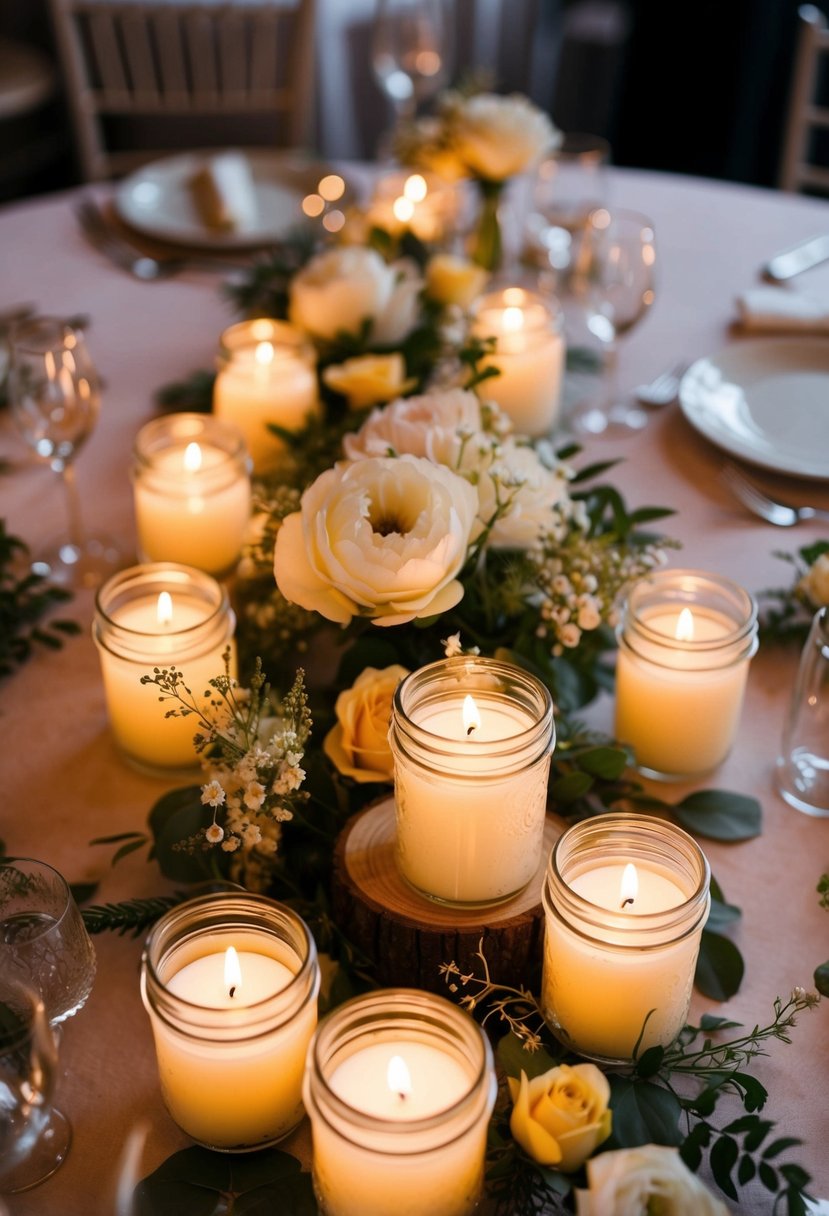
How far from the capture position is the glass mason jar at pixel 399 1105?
0.67 meters

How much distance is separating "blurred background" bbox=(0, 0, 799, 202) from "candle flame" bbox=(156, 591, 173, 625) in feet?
9.94

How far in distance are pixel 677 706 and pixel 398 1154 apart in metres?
0.51

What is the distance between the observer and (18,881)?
845 mm

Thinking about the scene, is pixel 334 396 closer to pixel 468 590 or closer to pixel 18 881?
pixel 468 590

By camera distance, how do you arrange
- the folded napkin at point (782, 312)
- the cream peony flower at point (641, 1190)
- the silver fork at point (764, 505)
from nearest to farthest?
the cream peony flower at point (641, 1190), the silver fork at point (764, 505), the folded napkin at point (782, 312)

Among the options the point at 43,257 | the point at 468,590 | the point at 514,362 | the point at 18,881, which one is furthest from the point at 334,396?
the point at 18,881

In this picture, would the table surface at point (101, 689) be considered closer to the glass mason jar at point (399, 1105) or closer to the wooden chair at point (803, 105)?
the glass mason jar at point (399, 1105)

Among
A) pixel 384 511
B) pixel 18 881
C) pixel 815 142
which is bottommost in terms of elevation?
pixel 815 142

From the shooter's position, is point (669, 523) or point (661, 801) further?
point (669, 523)

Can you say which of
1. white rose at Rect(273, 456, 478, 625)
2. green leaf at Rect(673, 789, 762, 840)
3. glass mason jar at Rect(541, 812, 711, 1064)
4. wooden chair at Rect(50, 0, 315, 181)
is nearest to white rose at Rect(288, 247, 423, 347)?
white rose at Rect(273, 456, 478, 625)

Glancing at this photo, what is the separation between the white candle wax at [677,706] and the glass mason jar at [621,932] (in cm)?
23

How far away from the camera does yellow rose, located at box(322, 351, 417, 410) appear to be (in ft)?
4.75

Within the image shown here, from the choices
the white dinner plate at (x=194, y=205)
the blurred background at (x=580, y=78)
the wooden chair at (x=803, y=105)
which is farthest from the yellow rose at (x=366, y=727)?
the blurred background at (x=580, y=78)

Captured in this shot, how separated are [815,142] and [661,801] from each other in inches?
135
